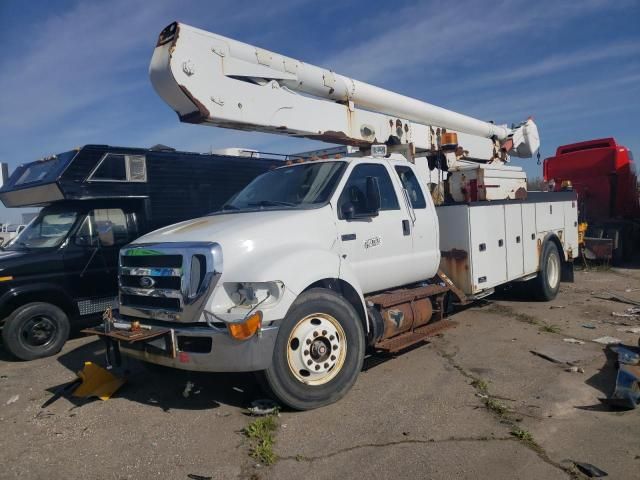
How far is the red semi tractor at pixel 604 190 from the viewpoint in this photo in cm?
1354

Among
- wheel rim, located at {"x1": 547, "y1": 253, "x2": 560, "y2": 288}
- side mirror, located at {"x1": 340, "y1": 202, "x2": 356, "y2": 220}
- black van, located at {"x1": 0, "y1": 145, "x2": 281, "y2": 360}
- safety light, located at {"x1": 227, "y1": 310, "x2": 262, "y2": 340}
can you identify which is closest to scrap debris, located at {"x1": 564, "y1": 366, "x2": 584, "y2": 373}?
side mirror, located at {"x1": 340, "y1": 202, "x2": 356, "y2": 220}

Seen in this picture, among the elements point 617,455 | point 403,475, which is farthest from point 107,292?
point 617,455

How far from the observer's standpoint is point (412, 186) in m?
6.28

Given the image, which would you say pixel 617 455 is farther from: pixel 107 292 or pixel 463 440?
pixel 107 292

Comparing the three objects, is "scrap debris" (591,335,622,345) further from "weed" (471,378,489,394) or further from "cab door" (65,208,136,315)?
"cab door" (65,208,136,315)

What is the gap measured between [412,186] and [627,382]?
3.07 m

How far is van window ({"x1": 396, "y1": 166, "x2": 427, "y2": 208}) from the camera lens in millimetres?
6188

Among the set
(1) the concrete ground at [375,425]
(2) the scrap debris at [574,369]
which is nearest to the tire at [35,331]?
(1) the concrete ground at [375,425]

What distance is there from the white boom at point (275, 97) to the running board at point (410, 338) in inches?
98.9

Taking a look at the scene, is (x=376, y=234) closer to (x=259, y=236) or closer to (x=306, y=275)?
(x=306, y=275)

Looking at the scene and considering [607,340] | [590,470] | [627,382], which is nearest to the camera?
[590,470]

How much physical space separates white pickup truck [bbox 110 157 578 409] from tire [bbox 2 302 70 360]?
2919 mm

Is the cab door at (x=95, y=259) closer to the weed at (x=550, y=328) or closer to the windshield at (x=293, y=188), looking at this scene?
the windshield at (x=293, y=188)

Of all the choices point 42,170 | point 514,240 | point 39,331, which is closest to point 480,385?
point 514,240
